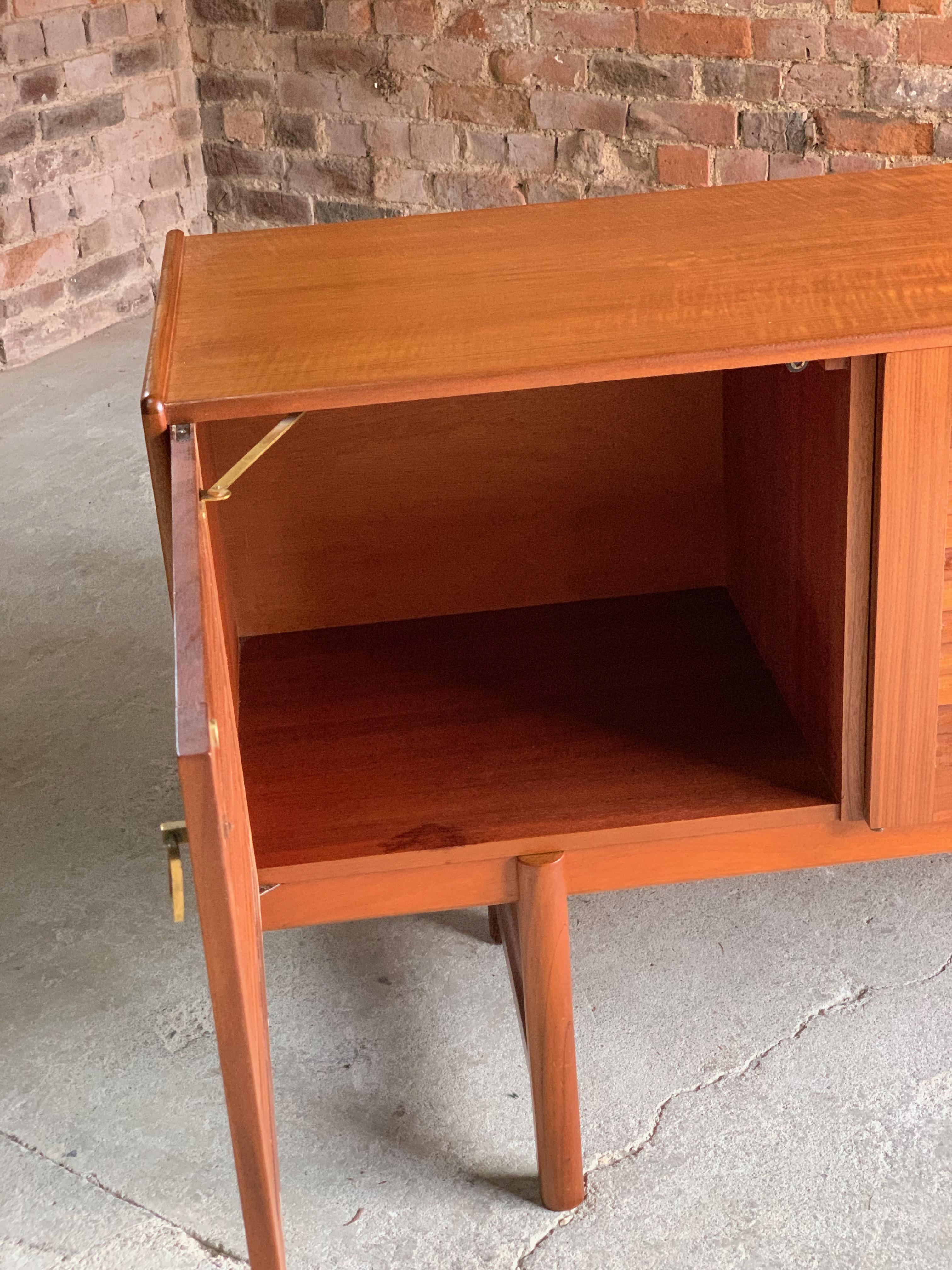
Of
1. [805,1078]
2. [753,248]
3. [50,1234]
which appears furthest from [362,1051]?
[753,248]

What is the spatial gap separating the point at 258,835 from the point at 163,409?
0.46 meters

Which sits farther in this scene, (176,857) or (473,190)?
(473,190)

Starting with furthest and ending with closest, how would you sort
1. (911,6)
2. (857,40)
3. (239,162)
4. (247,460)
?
(239,162)
(857,40)
(911,6)
(247,460)

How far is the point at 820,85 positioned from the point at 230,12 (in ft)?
6.31

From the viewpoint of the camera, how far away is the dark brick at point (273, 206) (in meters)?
4.63

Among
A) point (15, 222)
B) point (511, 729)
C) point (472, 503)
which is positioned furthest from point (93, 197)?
point (511, 729)

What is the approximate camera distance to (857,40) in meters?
3.57

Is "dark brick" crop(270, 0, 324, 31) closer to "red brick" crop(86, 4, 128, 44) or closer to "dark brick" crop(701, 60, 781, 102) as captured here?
"red brick" crop(86, 4, 128, 44)

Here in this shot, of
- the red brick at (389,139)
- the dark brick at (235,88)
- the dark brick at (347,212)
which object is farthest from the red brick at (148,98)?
the red brick at (389,139)

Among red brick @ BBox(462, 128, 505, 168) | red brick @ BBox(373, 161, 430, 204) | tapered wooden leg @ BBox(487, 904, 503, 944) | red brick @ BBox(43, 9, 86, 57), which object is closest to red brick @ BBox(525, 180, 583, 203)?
red brick @ BBox(462, 128, 505, 168)

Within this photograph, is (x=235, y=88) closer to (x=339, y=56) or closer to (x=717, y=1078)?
(x=339, y=56)

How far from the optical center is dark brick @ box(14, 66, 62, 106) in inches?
158

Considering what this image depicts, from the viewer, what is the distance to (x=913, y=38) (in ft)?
11.5

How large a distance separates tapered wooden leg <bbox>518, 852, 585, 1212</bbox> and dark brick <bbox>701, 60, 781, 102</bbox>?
9.74 feet
